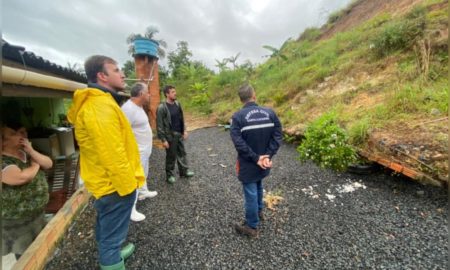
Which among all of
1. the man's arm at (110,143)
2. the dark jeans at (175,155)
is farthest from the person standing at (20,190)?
the dark jeans at (175,155)

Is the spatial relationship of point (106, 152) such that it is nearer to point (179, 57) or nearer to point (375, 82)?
point (375, 82)

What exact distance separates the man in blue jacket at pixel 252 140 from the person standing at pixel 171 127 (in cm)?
175

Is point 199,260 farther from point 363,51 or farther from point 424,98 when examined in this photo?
point 363,51

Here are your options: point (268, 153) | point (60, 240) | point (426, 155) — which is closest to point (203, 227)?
point (268, 153)

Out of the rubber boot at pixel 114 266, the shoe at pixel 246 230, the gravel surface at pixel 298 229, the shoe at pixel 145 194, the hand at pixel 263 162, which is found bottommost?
the gravel surface at pixel 298 229

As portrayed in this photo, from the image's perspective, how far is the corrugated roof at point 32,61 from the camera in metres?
1.97

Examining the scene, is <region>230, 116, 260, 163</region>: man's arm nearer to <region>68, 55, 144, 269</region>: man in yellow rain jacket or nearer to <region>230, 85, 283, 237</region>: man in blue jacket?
<region>230, 85, 283, 237</region>: man in blue jacket

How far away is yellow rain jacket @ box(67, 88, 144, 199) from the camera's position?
5.18 ft

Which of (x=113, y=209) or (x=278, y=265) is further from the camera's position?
(x=278, y=265)

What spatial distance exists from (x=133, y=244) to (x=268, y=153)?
6.07ft

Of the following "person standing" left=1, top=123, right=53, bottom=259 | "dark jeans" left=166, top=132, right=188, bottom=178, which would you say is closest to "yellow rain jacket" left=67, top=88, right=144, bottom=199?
"person standing" left=1, top=123, right=53, bottom=259

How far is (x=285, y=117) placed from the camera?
7477 mm

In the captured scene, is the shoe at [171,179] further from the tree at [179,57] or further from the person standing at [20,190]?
the tree at [179,57]

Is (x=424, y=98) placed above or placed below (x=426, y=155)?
above
